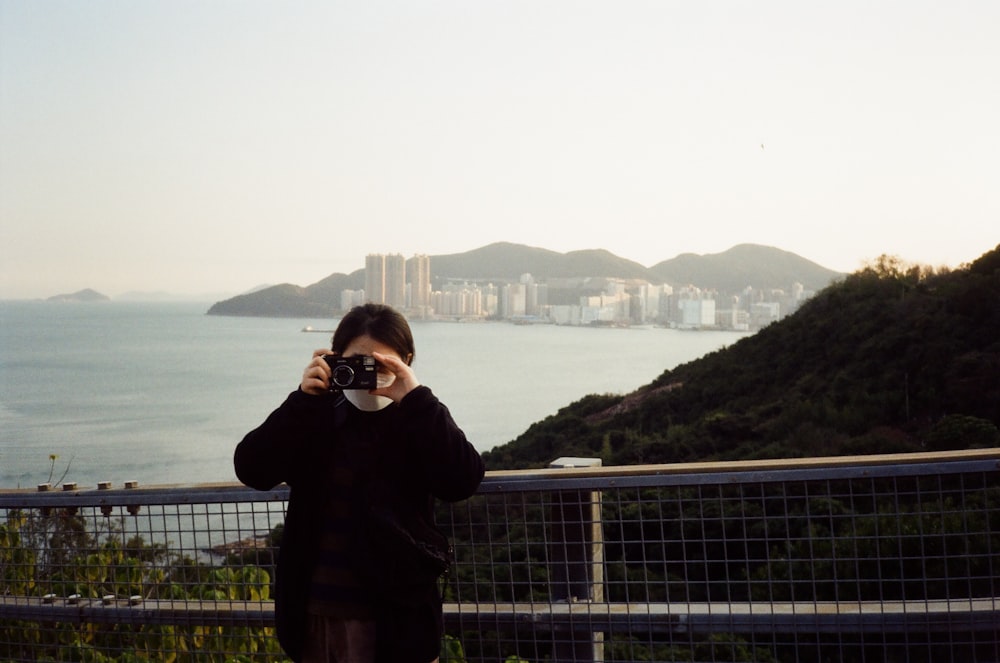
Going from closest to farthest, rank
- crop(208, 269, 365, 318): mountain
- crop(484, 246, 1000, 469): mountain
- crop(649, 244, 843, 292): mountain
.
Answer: crop(484, 246, 1000, 469): mountain, crop(208, 269, 365, 318): mountain, crop(649, 244, 843, 292): mountain

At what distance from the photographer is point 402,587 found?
2.63 meters

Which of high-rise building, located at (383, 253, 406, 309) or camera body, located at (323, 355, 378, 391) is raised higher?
high-rise building, located at (383, 253, 406, 309)

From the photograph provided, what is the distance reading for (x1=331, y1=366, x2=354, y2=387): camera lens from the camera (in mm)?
2699

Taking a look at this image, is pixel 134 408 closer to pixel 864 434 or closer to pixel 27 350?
pixel 27 350

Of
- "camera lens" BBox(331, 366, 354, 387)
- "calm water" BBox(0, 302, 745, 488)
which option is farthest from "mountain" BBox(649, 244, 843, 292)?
"camera lens" BBox(331, 366, 354, 387)

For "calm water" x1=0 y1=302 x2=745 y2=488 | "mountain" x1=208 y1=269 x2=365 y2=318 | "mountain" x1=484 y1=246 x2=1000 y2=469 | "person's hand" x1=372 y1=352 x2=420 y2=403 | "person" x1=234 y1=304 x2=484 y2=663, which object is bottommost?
"calm water" x1=0 y1=302 x2=745 y2=488

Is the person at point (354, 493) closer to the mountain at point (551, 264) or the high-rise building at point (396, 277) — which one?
the high-rise building at point (396, 277)

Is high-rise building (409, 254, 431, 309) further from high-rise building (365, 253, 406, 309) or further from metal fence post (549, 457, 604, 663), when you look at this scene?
metal fence post (549, 457, 604, 663)

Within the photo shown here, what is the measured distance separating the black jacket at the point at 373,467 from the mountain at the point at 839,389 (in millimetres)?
13471

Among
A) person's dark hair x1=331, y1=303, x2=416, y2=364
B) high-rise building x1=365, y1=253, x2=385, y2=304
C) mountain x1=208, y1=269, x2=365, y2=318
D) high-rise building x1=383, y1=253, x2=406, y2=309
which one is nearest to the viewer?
person's dark hair x1=331, y1=303, x2=416, y2=364

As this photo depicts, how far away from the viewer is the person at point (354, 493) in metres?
2.65

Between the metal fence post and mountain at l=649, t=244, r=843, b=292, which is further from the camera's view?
mountain at l=649, t=244, r=843, b=292

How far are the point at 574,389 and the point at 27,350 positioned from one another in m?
67.5

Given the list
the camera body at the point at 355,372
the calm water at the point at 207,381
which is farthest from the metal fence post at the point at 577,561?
the calm water at the point at 207,381
